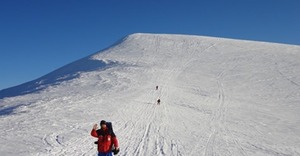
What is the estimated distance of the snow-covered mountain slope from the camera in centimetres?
1616

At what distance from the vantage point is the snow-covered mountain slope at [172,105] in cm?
1616

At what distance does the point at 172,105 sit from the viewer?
31547 millimetres

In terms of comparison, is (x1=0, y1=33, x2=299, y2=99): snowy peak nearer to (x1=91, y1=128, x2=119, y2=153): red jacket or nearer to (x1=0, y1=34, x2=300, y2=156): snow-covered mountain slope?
(x1=0, y1=34, x2=300, y2=156): snow-covered mountain slope

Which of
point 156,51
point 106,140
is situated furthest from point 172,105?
point 156,51

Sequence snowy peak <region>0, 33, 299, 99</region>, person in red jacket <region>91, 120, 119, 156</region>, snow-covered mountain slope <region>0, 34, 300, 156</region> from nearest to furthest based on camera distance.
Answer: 1. person in red jacket <region>91, 120, 119, 156</region>
2. snow-covered mountain slope <region>0, 34, 300, 156</region>
3. snowy peak <region>0, 33, 299, 99</region>

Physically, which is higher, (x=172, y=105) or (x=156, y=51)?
(x=156, y=51)

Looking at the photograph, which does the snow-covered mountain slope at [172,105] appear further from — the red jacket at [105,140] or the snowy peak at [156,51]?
the red jacket at [105,140]

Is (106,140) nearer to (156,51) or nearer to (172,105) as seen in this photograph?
(172,105)

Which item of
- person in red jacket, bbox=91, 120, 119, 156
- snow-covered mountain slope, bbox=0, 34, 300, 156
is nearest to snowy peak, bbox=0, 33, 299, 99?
snow-covered mountain slope, bbox=0, 34, 300, 156

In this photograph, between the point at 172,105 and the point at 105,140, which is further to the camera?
the point at 172,105

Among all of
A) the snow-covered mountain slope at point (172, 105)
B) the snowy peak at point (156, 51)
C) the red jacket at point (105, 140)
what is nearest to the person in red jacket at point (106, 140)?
the red jacket at point (105, 140)

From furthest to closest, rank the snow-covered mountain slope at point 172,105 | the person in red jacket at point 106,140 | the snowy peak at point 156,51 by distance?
the snowy peak at point 156,51, the snow-covered mountain slope at point 172,105, the person in red jacket at point 106,140

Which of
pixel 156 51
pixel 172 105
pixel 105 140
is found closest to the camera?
pixel 105 140

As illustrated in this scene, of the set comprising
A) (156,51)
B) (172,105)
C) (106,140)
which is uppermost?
(156,51)
